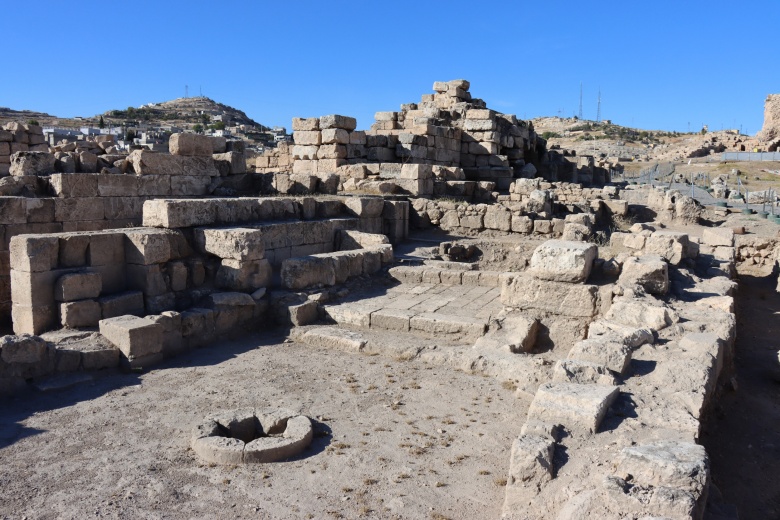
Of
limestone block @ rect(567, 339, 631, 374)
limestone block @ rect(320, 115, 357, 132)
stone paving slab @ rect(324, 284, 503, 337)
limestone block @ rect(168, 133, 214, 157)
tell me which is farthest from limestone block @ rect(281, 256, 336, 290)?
limestone block @ rect(320, 115, 357, 132)

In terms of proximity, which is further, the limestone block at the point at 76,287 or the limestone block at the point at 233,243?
the limestone block at the point at 233,243

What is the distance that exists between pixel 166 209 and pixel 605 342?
5586 millimetres

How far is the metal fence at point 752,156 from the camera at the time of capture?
37.9 metres

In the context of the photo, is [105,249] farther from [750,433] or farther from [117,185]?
[750,433]

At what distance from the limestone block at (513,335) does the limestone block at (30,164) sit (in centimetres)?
966

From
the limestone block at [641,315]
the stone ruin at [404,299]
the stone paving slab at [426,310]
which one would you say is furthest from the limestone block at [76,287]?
the limestone block at [641,315]

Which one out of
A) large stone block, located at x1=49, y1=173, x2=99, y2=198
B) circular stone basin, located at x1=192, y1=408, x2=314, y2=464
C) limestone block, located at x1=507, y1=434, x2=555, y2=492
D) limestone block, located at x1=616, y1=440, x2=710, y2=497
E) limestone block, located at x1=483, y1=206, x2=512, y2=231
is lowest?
circular stone basin, located at x1=192, y1=408, x2=314, y2=464

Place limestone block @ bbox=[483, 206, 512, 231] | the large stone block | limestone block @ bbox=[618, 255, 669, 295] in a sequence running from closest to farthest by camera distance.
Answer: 1. limestone block @ bbox=[618, 255, 669, 295]
2. the large stone block
3. limestone block @ bbox=[483, 206, 512, 231]

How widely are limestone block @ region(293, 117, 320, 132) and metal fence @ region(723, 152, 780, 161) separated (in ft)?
110

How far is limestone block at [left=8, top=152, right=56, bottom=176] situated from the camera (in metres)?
11.5

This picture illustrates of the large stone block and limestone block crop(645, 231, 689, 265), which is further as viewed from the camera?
the large stone block

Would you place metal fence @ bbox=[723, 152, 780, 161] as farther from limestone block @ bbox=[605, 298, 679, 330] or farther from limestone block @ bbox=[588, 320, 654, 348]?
limestone block @ bbox=[588, 320, 654, 348]

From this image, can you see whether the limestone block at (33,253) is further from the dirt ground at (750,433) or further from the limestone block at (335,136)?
the limestone block at (335,136)

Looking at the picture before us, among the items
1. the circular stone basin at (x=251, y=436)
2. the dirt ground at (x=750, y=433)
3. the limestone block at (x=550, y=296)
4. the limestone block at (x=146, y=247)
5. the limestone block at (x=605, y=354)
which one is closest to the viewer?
the dirt ground at (x=750, y=433)
